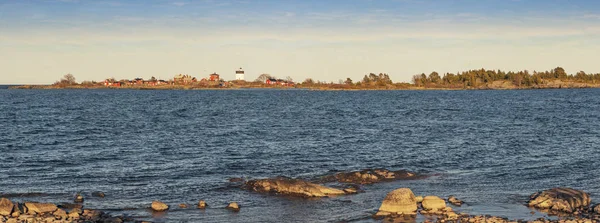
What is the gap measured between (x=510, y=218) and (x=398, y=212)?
528 cm

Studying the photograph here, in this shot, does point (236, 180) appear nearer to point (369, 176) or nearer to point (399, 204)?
point (369, 176)

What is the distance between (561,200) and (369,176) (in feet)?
43.0

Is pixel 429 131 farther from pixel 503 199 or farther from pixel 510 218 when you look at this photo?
pixel 510 218

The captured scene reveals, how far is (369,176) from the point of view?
40656 millimetres

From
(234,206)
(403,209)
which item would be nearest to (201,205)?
(234,206)

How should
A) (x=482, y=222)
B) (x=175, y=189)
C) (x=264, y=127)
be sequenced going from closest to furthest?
1. (x=482, y=222)
2. (x=175, y=189)
3. (x=264, y=127)

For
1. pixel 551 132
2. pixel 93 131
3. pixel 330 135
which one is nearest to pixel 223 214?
pixel 330 135

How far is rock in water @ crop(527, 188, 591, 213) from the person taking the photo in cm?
3038

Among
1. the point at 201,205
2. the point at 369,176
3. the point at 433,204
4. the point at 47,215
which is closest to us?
the point at 47,215

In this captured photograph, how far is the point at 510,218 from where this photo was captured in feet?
95.4

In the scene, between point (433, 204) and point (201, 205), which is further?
point (201, 205)

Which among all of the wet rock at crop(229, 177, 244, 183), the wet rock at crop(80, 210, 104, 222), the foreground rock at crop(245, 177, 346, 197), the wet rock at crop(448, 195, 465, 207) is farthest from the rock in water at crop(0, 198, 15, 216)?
the wet rock at crop(448, 195, 465, 207)

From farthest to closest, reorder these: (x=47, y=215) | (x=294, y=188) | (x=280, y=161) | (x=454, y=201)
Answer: (x=280, y=161), (x=294, y=188), (x=454, y=201), (x=47, y=215)

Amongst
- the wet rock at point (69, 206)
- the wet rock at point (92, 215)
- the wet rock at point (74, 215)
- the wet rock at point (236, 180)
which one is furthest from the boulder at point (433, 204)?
the wet rock at point (69, 206)
